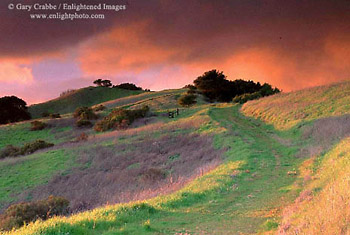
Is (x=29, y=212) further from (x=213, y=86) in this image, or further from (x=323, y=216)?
(x=213, y=86)

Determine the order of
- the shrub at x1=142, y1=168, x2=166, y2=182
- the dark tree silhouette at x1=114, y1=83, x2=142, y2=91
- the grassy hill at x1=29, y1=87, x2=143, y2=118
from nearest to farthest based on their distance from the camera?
the shrub at x1=142, y1=168, x2=166, y2=182 < the grassy hill at x1=29, y1=87, x2=143, y2=118 < the dark tree silhouette at x1=114, y1=83, x2=142, y2=91

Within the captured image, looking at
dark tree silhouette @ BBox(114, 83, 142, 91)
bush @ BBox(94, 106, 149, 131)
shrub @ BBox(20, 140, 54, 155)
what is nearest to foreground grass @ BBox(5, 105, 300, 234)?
bush @ BBox(94, 106, 149, 131)

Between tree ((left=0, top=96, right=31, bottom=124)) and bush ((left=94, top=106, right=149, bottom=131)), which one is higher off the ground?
tree ((left=0, top=96, right=31, bottom=124))

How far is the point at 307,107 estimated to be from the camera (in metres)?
36.1

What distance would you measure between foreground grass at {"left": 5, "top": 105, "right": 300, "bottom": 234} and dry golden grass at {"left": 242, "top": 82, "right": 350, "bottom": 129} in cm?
1282

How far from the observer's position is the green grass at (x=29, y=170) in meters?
28.0

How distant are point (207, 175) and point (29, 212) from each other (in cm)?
985

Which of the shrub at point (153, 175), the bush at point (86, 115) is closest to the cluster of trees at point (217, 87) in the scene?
the bush at point (86, 115)

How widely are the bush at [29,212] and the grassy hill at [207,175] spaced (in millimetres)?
2176

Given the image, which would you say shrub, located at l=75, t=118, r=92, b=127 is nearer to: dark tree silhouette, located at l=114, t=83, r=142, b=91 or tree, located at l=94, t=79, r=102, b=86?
tree, located at l=94, t=79, r=102, b=86

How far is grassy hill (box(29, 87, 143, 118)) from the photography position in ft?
366

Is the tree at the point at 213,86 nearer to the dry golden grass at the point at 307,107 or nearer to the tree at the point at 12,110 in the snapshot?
the dry golden grass at the point at 307,107

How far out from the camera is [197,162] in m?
25.6

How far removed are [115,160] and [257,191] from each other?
19.9 metres
